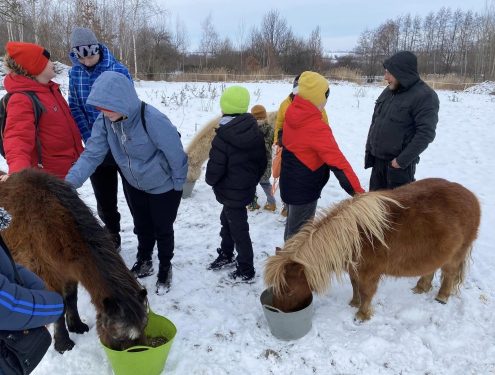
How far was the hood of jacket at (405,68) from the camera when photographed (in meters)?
3.21

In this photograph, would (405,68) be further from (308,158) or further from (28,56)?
(28,56)

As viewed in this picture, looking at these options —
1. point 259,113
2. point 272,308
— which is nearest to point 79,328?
point 272,308

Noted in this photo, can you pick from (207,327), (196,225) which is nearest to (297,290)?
(207,327)

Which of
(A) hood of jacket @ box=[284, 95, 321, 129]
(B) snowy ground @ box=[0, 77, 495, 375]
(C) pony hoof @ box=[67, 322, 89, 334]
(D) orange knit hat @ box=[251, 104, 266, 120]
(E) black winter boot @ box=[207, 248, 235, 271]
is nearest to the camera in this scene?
(B) snowy ground @ box=[0, 77, 495, 375]

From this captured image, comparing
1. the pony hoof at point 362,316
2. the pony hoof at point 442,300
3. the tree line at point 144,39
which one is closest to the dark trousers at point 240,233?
the pony hoof at point 362,316

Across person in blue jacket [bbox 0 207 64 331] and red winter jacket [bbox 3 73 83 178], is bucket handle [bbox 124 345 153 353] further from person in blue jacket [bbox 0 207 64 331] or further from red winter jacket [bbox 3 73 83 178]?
red winter jacket [bbox 3 73 83 178]

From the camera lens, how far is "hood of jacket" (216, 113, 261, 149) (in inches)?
116

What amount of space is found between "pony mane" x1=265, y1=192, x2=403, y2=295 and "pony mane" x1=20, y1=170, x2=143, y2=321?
3.34ft

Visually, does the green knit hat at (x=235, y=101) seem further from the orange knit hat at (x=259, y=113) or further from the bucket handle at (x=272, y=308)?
the orange knit hat at (x=259, y=113)

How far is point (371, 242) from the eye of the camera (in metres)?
2.62

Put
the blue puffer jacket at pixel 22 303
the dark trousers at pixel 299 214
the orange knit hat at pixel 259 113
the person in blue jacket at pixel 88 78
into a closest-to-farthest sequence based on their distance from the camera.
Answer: the blue puffer jacket at pixel 22 303 < the person in blue jacket at pixel 88 78 < the dark trousers at pixel 299 214 < the orange knit hat at pixel 259 113

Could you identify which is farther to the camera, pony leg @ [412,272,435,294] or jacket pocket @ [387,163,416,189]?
jacket pocket @ [387,163,416,189]

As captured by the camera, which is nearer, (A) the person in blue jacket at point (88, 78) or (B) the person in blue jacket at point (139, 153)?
(B) the person in blue jacket at point (139, 153)

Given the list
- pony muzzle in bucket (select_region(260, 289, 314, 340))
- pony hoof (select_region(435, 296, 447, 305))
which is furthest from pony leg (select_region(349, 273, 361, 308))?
pony hoof (select_region(435, 296, 447, 305))
